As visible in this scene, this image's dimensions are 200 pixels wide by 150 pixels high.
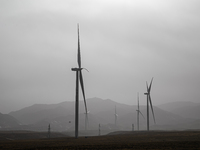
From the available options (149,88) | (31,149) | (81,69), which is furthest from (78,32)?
(149,88)

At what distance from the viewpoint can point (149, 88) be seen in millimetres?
99562

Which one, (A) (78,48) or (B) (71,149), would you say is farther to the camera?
(A) (78,48)

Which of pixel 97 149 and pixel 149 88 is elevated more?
pixel 149 88

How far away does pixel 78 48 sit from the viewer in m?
56.9

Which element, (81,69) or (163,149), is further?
(81,69)

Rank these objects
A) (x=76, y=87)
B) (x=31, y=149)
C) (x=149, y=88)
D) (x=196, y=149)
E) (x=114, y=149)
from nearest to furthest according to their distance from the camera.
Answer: (x=196, y=149)
(x=114, y=149)
(x=31, y=149)
(x=76, y=87)
(x=149, y=88)

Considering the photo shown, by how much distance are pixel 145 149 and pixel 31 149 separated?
1712cm

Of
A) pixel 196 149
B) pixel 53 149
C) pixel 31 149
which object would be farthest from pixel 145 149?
pixel 31 149

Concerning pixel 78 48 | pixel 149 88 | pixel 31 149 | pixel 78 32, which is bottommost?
pixel 31 149

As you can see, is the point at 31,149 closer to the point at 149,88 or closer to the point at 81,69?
the point at 81,69

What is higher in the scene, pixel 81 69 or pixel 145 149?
pixel 81 69

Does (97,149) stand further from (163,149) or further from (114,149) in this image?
(163,149)

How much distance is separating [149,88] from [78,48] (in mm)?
53147

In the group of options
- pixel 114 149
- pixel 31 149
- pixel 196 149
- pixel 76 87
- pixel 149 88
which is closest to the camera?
pixel 196 149
